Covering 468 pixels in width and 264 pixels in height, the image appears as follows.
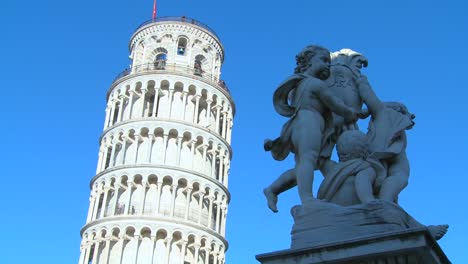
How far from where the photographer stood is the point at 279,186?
597 cm

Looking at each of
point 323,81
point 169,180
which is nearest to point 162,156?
point 169,180

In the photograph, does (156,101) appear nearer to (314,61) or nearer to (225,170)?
(225,170)

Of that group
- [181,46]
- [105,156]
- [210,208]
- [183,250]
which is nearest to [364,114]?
[183,250]

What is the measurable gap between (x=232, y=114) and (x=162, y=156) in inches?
349

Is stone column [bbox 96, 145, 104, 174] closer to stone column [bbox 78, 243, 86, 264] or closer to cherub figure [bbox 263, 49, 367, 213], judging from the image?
stone column [bbox 78, 243, 86, 264]

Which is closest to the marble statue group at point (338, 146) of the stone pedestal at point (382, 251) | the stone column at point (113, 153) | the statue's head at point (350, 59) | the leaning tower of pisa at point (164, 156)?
the statue's head at point (350, 59)

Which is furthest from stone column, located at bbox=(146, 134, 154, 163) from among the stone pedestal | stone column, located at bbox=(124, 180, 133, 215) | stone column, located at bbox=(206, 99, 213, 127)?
the stone pedestal

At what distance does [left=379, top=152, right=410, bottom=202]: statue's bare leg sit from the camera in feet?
18.0

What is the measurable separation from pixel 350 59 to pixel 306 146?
1744mm

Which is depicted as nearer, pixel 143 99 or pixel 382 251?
pixel 382 251

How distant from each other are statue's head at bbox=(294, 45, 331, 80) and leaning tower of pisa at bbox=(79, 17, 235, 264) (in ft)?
136

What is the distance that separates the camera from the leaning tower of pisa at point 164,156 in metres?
47.3

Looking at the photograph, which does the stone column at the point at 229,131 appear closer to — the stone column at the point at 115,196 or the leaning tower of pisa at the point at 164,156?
the leaning tower of pisa at the point at 164,156

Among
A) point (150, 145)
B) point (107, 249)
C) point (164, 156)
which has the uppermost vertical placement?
point (150, 145)
